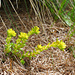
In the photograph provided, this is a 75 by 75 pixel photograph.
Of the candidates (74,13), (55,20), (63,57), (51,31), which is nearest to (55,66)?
(63,57)

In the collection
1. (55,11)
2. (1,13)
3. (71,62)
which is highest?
(1,13)

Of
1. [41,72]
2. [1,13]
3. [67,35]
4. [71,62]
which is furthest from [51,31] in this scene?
[1,13]

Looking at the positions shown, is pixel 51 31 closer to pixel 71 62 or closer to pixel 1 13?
pixel 71 62

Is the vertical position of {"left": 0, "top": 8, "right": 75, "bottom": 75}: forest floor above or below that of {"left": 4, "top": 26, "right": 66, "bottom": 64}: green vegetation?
below

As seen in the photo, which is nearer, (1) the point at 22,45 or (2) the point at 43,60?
(1) the point at 22,45

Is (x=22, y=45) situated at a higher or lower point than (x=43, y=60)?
higher

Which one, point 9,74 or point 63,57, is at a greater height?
point 9,74

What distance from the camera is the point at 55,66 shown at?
1130mm

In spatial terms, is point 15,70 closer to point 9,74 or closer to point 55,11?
point 9,74

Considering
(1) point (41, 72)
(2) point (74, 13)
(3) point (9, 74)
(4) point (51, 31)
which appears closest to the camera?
(3) point (9, 74)

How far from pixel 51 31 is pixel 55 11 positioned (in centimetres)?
29

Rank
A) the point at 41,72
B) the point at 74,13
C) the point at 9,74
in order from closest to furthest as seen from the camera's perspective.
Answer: the point at 9,74, the point at 41,72, the point at 74,13

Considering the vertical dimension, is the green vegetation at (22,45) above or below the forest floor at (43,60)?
above

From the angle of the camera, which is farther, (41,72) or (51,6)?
(51,6)
